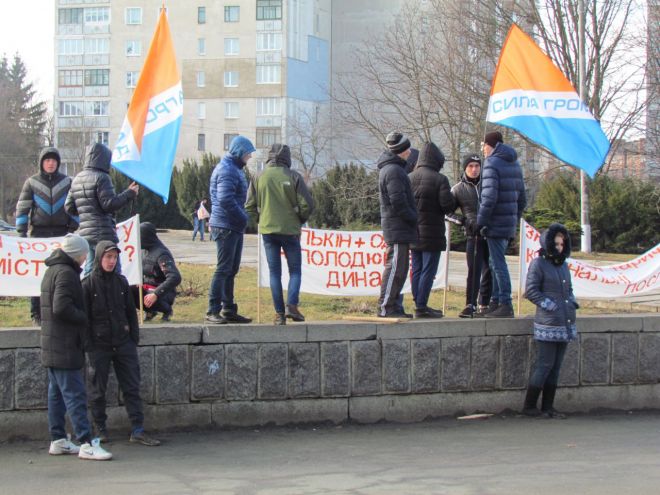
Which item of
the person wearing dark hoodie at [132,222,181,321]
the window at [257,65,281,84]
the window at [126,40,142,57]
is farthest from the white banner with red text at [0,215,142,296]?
the window at [126,40,142,57]

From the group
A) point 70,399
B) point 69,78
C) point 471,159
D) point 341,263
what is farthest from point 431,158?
point 69,78

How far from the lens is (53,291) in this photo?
25.4 feet

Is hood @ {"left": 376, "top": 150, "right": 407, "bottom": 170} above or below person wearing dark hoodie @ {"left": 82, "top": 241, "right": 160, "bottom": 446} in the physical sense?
above

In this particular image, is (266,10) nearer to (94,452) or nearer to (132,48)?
(132,48)

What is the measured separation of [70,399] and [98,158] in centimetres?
276

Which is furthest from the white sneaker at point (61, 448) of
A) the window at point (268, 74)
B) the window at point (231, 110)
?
the window at point (231, 110)

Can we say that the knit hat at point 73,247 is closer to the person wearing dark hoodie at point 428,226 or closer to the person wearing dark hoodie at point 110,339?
the person wearing dark hoodie at point 110,339

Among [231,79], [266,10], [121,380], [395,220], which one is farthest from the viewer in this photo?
[231,79]

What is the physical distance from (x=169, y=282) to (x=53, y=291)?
300cm

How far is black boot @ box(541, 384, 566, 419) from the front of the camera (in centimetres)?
965

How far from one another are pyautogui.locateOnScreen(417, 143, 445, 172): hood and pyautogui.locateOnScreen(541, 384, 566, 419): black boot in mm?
2619

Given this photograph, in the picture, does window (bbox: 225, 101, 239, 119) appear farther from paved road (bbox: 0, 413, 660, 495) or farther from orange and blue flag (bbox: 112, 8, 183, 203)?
paved road (bbox: 0, 413, 660, 495)

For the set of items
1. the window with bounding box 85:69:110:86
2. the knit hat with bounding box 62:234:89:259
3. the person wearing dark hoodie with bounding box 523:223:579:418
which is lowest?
the person wearing dark hoodie with bounding box 523:223:579:418

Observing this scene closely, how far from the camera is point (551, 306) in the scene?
9.42 metres
